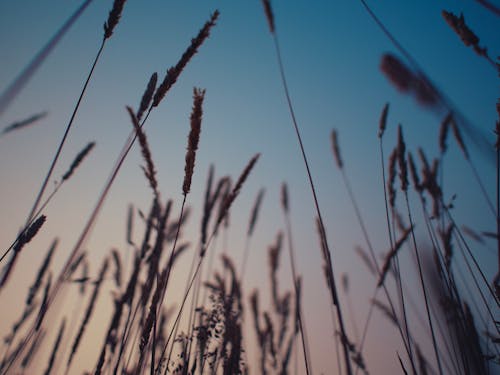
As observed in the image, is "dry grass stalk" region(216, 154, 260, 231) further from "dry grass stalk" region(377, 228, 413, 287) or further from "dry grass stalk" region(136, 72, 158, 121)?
"dry grass stalk" region(377, 228, 413, 287)

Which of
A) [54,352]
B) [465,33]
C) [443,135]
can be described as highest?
[443,135]

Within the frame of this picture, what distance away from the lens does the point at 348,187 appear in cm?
300

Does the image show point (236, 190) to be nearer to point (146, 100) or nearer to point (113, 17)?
point (146, 100)

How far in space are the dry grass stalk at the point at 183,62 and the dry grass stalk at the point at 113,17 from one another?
41cm

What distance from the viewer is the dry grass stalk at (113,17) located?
142 centimetres

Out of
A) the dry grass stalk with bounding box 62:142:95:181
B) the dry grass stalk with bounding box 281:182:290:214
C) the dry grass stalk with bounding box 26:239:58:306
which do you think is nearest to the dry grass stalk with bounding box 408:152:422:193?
the dry grass stalk with bounding box 281:182:290:214

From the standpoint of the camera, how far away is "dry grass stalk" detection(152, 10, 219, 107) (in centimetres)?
133

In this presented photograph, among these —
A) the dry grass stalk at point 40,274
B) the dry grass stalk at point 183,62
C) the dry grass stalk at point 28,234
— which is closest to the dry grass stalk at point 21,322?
the dry grass stalk at point 40,274

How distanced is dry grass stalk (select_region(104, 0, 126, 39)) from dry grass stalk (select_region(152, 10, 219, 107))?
0.41 m

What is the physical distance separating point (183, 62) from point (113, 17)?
0.45 meters

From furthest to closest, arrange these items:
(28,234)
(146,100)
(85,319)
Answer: (85,319) → (28,234) → (146,100)

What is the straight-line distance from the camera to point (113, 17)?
1425mm

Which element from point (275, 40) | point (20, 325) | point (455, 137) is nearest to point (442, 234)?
point (455, 137)

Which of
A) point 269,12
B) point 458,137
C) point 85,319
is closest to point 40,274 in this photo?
point 85,319
